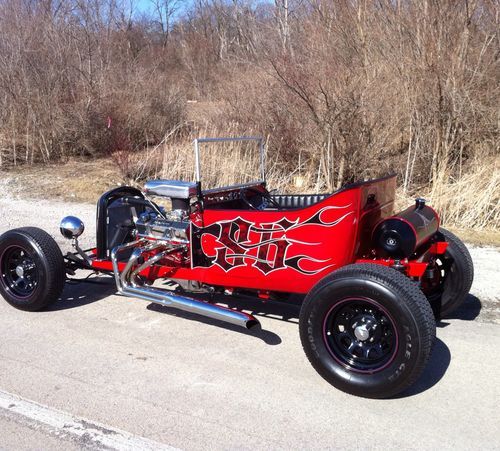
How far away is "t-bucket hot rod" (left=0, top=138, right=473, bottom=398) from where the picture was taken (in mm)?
3291

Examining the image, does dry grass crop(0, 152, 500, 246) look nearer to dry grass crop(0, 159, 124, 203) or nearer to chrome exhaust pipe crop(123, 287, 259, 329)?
dry grass crop(0, 159, 124, 203)

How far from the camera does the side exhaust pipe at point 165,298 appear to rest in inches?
152

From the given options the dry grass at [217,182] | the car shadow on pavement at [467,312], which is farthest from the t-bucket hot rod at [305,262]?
the dry grass at [217,182]

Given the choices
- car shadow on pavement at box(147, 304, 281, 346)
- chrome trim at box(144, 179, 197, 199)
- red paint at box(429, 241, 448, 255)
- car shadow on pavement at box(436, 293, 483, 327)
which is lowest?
car shadow on pavement at box(147, 304, 281, 346)

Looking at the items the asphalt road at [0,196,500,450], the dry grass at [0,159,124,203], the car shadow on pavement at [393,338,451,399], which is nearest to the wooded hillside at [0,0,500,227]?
the dry grass at [0,159,124,203]

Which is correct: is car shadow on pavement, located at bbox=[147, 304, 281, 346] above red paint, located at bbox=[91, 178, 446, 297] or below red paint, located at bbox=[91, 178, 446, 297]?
below

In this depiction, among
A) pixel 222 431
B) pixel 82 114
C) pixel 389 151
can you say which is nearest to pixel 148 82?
pixel 82 114

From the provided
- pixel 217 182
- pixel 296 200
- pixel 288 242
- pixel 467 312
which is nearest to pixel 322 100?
pixel 217 182

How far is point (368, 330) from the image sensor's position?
3.39 m

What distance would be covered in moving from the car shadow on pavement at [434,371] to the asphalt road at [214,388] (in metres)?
0.01

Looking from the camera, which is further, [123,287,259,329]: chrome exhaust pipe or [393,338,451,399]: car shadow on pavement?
[123,287,259,329]: chrome exhaust pipe

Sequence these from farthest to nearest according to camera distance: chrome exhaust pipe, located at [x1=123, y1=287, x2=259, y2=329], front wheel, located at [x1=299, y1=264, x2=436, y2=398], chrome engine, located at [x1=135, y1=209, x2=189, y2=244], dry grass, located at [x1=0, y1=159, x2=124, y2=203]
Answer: dry grass, located at [x1=0, y1=159, x2=124, y2=203] < chrome engine, located at [x1=135, y1=209, x2=189, y2=244] < chrome exhaust pipe, located at [x1=123, y1=287, x2=259, y2=329] < front wheel, located at [x1=299, y1=264, x2=436, y2=398]

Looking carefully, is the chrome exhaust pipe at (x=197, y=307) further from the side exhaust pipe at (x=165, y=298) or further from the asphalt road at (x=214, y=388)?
the asphalt road at (x=214, y=388)

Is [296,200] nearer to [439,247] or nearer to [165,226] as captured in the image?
[165,226]
